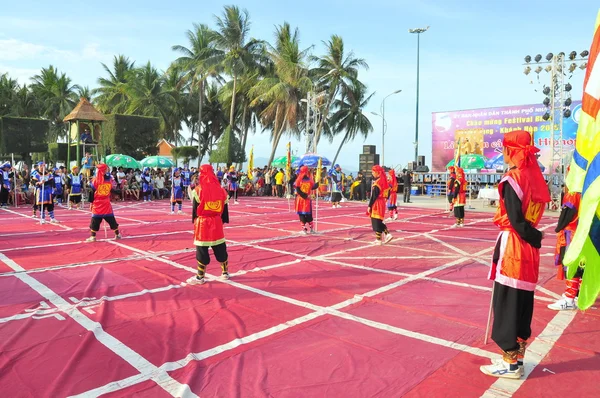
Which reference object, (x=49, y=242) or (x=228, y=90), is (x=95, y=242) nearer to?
(x=49, y=242)

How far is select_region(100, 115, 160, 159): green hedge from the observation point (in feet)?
109

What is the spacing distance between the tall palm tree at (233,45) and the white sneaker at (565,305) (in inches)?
1145

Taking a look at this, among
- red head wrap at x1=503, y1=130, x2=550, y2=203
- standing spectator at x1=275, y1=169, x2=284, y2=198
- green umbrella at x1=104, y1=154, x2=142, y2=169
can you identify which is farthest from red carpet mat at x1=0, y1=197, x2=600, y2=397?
standing spectator at x1=275, y1=169, x2=284, y2=198

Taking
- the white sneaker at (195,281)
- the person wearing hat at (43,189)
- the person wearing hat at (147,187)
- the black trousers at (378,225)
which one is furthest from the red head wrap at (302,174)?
the person wearing hat at (147,187)

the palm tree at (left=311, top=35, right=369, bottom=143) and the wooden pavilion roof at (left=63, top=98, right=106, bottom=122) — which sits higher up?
the palm tree at (left=311, top=35, right=369, bottom=143)

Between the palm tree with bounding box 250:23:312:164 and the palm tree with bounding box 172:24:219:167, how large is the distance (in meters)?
4.08

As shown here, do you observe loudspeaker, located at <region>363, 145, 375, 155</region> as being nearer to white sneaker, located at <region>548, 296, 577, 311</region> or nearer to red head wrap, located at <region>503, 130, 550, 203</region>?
white sneaker, located at <region>548, 296, 577, 311</region>

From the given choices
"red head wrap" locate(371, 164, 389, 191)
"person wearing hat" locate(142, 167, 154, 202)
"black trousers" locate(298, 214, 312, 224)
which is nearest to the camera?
"red head wrap" locate(371, 164, 389, 191)

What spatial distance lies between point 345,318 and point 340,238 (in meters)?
6.05

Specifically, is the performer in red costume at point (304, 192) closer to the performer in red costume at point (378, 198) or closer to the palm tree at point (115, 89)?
the performer in red costume at point (378, 198)

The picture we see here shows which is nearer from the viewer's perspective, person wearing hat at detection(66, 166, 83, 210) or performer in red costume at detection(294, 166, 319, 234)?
performer in red costume at detection(294, 166, 319, 234)

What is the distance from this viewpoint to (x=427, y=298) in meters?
6.12

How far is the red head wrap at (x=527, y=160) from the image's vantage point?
146 inches

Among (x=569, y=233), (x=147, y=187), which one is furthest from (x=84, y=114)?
(x=569, y=233)
